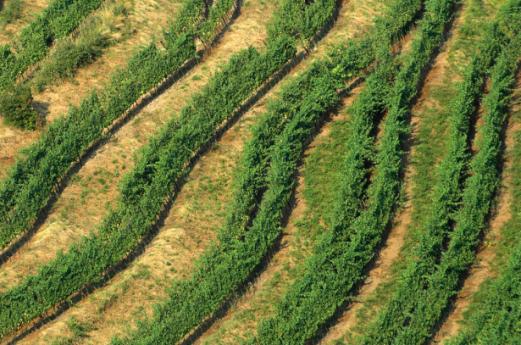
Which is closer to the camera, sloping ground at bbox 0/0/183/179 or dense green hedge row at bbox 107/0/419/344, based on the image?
dense green hedge row at bbox 107/0/419/344

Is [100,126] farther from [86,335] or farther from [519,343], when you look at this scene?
[519,343]

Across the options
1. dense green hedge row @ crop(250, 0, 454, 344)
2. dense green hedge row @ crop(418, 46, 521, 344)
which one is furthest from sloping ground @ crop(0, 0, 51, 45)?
dense green hedge row @ crop(418, 46, 521, 344)

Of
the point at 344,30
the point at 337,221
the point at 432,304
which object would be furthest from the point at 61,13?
the point at 432,304

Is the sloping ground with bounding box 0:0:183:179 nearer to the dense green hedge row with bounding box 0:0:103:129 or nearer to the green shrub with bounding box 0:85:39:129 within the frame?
the green shrub with bounding box 0:85:39:129

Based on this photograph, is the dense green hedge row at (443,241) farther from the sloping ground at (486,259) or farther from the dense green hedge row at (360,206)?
the dense green hedge row at (360,206)

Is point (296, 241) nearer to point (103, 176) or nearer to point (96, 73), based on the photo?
point (103, 176)

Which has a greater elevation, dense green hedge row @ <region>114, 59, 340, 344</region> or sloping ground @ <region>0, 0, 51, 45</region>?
sloping ground @ <region>0, 0, 51, 45</region>

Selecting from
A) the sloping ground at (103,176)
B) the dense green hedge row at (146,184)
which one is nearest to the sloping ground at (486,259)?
the dense green hedge row at (146,184)
